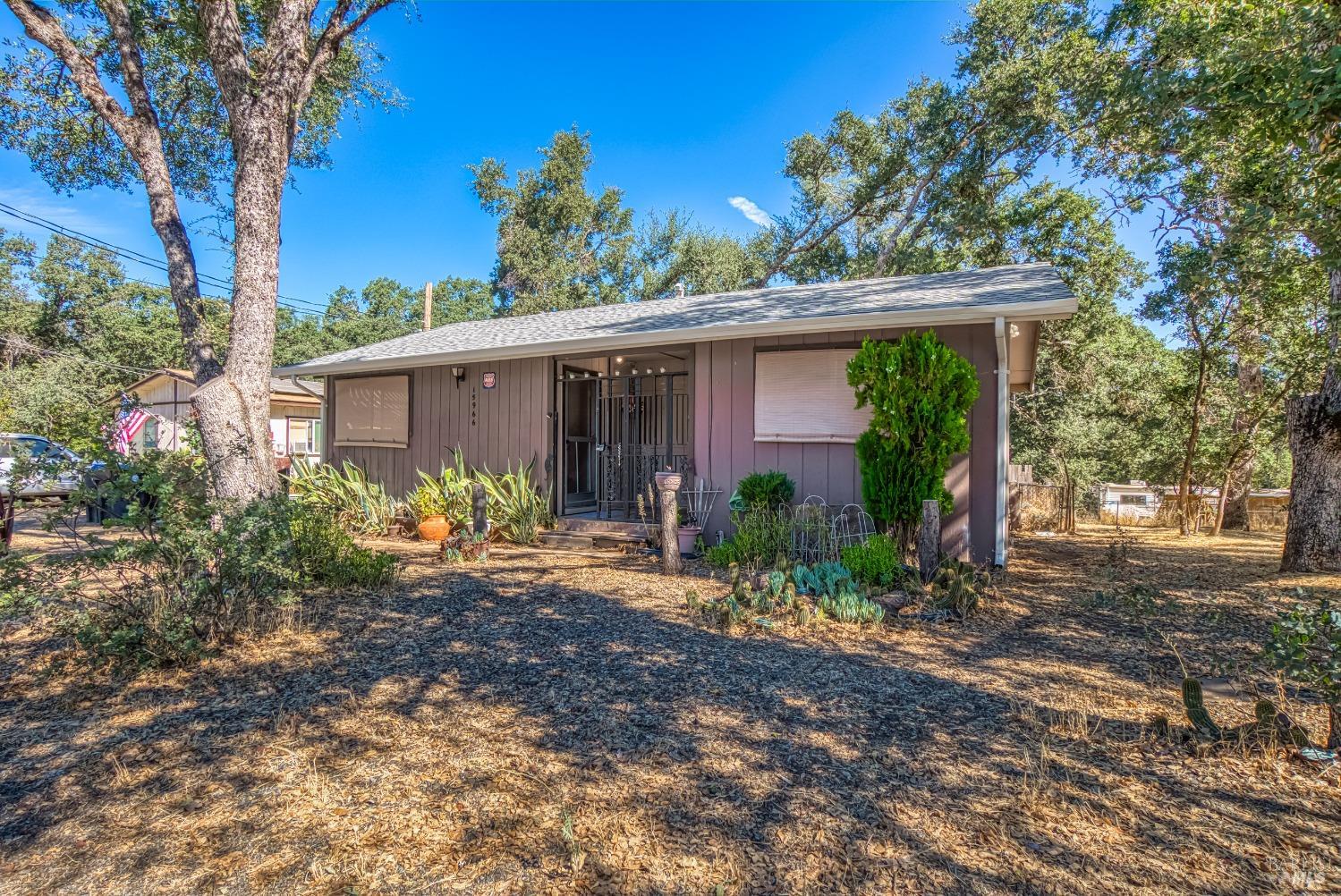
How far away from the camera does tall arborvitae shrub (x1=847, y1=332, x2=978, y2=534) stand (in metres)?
5.30

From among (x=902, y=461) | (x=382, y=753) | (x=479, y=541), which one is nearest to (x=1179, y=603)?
(x=902, y=461)

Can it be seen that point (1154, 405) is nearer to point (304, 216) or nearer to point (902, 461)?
point (902, 461)

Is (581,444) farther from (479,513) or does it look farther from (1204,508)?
(1204,508)

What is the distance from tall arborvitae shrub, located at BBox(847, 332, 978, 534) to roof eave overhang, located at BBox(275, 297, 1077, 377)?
1.11 ft

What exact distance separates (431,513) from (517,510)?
1.13 metres

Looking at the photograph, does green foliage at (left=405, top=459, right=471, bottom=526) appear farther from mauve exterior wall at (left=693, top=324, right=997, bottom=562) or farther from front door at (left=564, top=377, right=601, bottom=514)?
mauve exterior wall at (left=693, top=324, right=997, bottom=562)

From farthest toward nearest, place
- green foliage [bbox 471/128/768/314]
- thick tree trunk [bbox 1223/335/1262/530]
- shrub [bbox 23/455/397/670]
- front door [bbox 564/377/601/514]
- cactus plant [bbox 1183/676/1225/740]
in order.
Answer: green foliage [bbox 471/128/768/314], thick tree trunk [bbox 1223/335/1262/530], front door [bbox 564/377/601/514], shrub [bbox 23/455/397/670], cactus plant [bbox 1183/676/1225/740]

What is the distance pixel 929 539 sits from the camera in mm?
5000

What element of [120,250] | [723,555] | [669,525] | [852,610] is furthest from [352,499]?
[120,250]

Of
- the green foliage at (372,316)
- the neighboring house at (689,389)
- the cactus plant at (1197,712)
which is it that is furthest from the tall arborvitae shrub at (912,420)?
the green foliage at (372,316)

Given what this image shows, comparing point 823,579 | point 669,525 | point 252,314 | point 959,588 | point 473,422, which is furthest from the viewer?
point 473,422

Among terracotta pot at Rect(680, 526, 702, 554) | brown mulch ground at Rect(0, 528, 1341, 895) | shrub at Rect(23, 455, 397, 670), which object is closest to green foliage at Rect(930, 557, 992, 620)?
brown mulch ground at Rect(0, 528, 1341, 895)

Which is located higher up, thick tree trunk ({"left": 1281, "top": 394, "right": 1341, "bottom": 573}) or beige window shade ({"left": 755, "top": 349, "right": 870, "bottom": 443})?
beige window shade ({"left": 755, "top": 349, "right": 870, "bottom": 443})

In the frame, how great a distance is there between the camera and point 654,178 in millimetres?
22109
